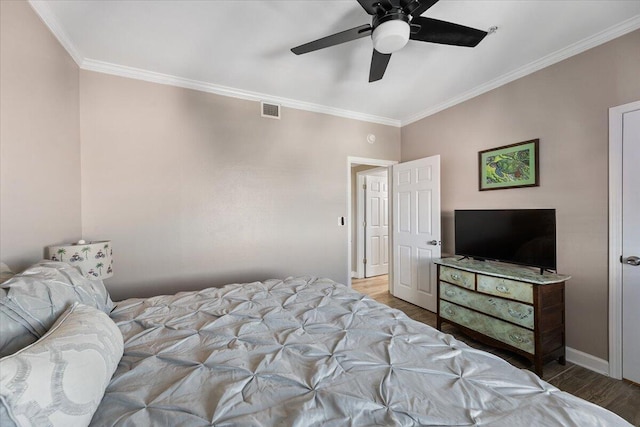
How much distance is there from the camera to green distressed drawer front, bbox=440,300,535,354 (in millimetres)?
2102

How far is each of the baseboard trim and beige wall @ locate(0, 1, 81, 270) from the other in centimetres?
409

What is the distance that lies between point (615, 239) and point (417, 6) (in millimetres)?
2254

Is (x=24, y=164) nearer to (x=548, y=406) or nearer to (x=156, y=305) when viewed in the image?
(x=156, y=305)

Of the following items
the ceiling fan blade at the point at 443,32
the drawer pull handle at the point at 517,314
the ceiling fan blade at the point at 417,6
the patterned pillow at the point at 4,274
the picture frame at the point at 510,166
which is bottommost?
the drawer pull handle at the point at 517,314

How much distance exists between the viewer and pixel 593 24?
1935mm

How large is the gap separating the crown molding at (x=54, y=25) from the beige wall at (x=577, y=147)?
12.5 feet

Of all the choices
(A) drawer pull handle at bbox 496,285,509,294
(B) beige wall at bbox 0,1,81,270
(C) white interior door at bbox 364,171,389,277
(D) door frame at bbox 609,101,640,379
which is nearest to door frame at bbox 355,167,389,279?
(C) white interior door at bbox 364,171,389,277

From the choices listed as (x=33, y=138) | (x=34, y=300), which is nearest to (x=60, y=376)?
(x=34, y=300)

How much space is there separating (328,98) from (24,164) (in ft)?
8.90

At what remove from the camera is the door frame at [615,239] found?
6.48ft

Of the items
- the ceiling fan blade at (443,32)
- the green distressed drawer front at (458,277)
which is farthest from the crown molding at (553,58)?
the green distressed drawer front at (458,277)

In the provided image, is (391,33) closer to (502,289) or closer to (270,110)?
(270,110)

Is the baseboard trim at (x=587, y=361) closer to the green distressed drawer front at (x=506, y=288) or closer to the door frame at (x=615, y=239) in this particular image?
the door frame at (x=615, y=239)

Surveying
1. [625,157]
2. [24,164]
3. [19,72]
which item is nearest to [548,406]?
[625,157]
